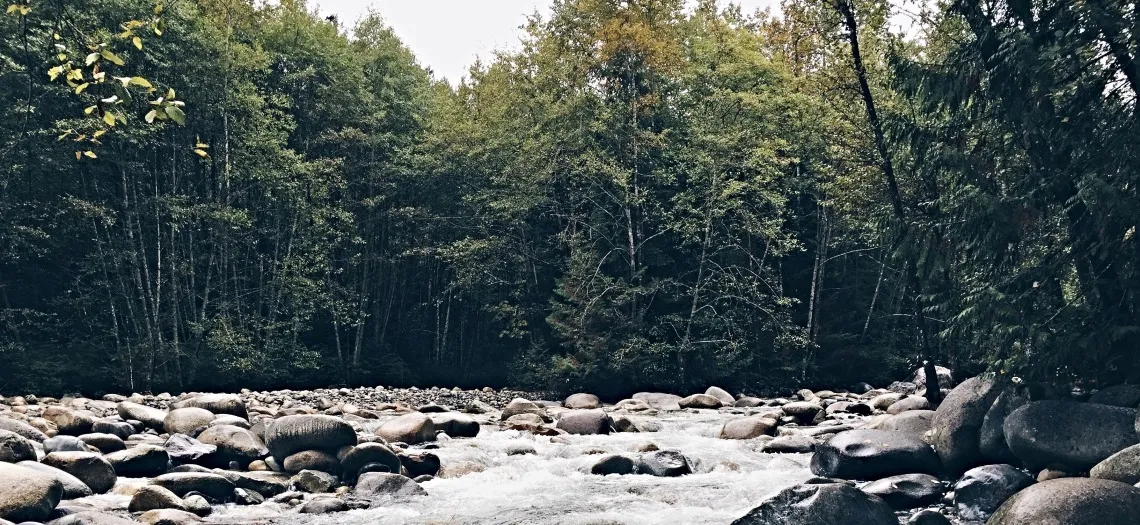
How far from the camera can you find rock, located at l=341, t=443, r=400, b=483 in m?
8.34

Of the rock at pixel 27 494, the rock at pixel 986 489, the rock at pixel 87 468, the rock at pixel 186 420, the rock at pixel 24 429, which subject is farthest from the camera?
the rock at pixel 186 420

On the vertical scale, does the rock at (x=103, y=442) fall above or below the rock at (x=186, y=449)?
above

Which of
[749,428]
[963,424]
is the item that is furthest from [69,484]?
[963,424]

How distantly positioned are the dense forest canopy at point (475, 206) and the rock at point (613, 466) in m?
6.00

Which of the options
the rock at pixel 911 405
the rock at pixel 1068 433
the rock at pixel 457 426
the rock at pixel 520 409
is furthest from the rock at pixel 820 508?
the rock at pixel 520 409

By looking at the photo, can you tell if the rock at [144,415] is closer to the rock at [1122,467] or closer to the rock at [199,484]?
the rock at [199,484]

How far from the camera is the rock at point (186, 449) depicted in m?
8.38

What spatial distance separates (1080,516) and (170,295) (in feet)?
65.6

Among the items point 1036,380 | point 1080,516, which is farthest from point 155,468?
point 1036,380

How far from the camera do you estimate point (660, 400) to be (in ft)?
57.7

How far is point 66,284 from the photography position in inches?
793

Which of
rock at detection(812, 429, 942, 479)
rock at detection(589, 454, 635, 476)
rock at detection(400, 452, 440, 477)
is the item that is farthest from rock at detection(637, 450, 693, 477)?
rock at detection(400, 452, 440, 477)

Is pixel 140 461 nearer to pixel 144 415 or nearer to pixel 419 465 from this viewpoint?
pixel 419 465

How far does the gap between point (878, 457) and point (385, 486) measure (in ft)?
15.4
